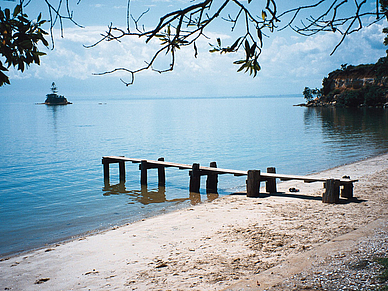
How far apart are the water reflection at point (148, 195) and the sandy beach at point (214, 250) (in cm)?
346

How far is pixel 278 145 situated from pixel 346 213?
25298 mm

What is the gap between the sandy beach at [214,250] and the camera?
6.33m

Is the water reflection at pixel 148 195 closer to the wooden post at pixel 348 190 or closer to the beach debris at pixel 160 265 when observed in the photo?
the wooden post at pixel 348 190

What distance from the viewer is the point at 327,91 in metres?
133

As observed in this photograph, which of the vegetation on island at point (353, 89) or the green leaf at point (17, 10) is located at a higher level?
the vegetation on island at point (353, 89)

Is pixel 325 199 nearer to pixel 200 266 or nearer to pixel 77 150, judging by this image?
pixel 200 266

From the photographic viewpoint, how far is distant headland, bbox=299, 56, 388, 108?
3949 inches

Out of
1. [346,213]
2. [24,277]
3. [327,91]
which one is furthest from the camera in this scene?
[327,91]

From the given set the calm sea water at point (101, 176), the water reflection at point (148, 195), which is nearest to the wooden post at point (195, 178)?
the water reflection at point (148, 195)

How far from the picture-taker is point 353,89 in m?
118

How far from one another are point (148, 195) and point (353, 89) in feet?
379

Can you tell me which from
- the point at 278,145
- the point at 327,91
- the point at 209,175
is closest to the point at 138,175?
the point at 209,175

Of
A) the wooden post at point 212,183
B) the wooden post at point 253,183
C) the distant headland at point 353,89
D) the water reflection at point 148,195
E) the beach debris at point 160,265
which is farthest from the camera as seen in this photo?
the distant headland at point 353,89

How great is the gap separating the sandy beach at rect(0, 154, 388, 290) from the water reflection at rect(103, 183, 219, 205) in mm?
3462
